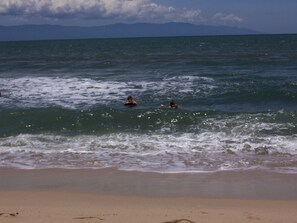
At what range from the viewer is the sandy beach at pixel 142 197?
666cm

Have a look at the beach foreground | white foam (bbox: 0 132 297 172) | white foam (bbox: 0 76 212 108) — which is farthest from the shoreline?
white foam (bbox: 0 76 212 108)

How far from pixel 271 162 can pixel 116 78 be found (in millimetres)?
18921

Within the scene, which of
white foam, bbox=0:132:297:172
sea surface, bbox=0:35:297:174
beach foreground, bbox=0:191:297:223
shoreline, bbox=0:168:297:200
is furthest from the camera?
sea surface, bbox=0:35:297:174

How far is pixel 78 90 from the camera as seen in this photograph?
2305cm

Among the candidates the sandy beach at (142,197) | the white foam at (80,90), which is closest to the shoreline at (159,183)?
the sandy beach at (142,197)

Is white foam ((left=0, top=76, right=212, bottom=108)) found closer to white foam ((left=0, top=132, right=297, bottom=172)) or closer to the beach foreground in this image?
white foam ((left=0, top=132, right=297, bottom=172))

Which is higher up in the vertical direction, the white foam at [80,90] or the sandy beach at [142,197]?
the sandy beach at [142,197]

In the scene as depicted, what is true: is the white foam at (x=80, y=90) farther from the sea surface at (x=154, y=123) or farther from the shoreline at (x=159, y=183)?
the shoreline at (x=159, y=183)

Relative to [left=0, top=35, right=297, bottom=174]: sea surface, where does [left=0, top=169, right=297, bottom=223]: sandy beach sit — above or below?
above

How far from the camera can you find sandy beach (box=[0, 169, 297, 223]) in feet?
21.8

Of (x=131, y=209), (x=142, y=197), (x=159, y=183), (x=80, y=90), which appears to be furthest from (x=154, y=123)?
(x=131, y=209)

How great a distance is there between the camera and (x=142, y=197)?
7980mm

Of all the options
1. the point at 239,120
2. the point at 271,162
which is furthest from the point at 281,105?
the point at 271,162

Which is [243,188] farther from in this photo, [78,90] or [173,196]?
[78,90]
